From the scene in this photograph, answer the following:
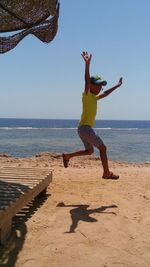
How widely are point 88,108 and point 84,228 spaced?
223 cm

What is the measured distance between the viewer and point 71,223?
18.9 ft

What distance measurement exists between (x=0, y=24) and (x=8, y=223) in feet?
11.5

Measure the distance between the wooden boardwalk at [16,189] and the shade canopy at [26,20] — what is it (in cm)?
→ 211

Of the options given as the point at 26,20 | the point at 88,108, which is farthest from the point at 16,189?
the point at 26,20

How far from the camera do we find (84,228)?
5539mm

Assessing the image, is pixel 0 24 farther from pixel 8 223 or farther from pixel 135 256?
pixel 135 256

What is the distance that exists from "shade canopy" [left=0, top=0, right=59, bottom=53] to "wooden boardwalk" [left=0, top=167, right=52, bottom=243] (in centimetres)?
211

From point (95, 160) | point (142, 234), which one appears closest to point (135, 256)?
point (142, 234)

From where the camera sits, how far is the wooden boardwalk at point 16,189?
16.1ft

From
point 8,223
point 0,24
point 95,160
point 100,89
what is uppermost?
point 0,24

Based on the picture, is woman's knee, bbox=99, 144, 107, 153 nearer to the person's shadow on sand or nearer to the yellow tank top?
the yellow tank top

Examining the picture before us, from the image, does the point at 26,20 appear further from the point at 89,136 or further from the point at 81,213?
the point at 81,213

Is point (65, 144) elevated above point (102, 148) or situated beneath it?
situated beneath

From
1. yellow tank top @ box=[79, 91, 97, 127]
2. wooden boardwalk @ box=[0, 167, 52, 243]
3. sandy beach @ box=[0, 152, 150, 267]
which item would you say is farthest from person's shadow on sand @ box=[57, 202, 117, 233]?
yellow tank top @ box=[79, 91, 97, 127]
